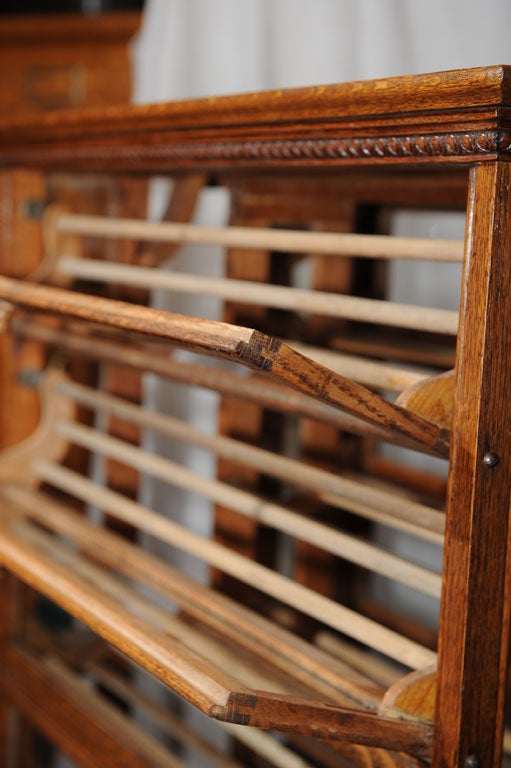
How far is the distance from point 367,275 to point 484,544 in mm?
727

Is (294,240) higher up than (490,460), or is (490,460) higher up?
(294,240)

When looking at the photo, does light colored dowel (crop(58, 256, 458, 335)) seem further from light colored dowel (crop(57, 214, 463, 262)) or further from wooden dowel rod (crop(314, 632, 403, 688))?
wooden dowel rod (crop(314, 632, 403, 688))

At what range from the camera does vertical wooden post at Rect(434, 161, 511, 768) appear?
715mm

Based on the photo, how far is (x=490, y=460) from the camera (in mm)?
742

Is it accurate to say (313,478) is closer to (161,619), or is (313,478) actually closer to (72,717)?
(161,619)

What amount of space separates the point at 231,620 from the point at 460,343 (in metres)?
0.42

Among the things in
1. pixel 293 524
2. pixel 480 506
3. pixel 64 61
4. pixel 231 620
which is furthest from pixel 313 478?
pixel 64 61

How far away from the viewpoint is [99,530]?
1.24 metres

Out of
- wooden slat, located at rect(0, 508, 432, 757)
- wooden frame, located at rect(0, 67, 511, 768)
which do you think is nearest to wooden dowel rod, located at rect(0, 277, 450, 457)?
wooden frame, located at rect(0, 67, 511, 768)

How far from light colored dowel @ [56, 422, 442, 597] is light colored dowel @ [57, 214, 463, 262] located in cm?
26

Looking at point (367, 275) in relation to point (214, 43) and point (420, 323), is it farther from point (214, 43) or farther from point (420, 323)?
point (420, 323)

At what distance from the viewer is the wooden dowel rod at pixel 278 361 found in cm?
71

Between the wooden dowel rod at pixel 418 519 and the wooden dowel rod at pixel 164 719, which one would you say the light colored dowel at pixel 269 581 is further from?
the wooden dowel rod at pixel 164 719

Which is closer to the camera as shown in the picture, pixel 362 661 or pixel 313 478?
pixel 313 478
